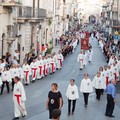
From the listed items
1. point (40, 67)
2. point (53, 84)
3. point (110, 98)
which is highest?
point (53, 84)

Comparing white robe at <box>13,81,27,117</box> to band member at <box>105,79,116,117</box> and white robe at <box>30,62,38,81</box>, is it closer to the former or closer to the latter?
band member at <box>105,79,116,117</box>

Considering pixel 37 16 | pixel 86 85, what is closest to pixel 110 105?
pixel 86 85

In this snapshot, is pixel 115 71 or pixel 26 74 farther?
pixel 115 71

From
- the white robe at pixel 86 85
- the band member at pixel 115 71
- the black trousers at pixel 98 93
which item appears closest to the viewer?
the white robe at pixel 86 85

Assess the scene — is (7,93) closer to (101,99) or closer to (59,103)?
(101,99)

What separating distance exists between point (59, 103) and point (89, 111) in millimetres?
4180

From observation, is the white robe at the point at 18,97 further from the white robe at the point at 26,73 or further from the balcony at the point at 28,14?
the balcony at the point at 28,14

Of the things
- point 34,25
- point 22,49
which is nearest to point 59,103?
point 22,49

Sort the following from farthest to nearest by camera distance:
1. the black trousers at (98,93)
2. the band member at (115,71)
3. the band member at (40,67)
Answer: the band member at (40,67), the band member at (115,71), the black trousers at (98,93)

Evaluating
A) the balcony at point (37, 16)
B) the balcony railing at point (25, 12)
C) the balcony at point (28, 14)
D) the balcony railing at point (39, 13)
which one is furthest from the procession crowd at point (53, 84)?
the balcony railing at point (39, 13)

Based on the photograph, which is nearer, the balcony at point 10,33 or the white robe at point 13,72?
the white robe at point 13,72

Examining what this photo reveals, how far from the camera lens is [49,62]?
27016 mm

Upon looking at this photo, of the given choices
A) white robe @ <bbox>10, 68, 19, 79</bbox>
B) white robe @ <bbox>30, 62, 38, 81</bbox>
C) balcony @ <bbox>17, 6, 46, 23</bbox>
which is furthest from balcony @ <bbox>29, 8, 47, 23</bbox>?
white robe @ <bbox>10, 68, 19, 79</bbox>

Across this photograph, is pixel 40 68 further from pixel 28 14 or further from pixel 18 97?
pixel 28 14
